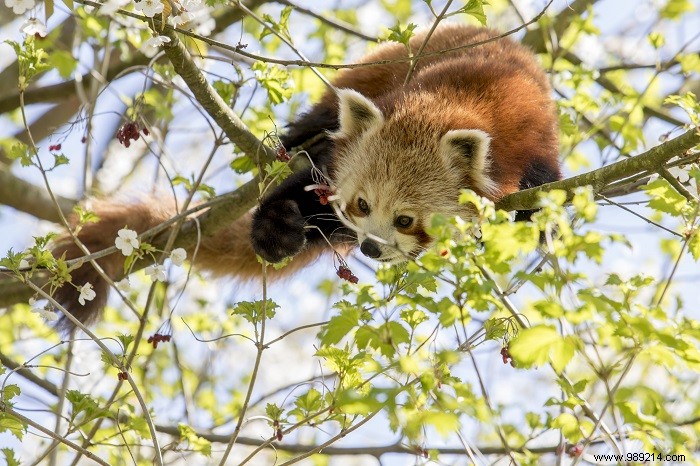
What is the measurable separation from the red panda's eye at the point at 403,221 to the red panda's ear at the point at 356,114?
51cm

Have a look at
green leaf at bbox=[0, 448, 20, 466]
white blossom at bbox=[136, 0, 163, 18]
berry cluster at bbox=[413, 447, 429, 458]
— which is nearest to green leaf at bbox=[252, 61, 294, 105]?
white blossom at bbox=[136, 0, 163, 18]

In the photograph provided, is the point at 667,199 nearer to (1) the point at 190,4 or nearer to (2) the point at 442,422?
(2) the point at 442,422

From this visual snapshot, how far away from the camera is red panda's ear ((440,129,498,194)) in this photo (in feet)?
12.0

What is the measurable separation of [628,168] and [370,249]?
150cm

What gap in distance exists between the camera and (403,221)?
402 cm

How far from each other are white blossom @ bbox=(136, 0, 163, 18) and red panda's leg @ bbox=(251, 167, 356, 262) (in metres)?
1.39

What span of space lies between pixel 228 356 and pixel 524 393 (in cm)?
426

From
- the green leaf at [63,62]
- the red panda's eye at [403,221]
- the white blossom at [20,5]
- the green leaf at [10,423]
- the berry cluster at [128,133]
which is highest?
the green leaf at [63,62]

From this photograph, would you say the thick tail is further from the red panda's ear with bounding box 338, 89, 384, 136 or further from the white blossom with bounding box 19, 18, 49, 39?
the white blossom with bounding box 19, 18, 49, 39

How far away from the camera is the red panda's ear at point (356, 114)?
3.96 m

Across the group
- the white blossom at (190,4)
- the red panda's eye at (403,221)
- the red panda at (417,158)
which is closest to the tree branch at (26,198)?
the red panda at (417,158)

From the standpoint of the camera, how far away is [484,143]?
3623 mm

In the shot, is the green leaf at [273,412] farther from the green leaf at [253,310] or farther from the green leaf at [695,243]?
the green leaf at [695,243]

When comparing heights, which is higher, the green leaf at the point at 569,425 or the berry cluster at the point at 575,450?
the berry cluster at the point at 575,450
